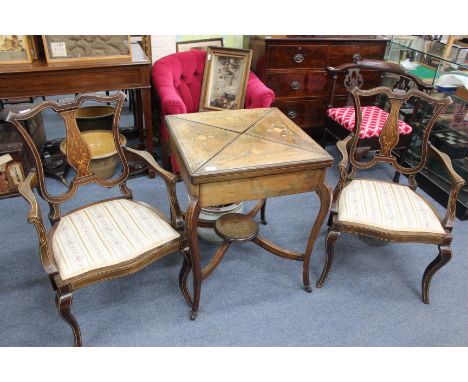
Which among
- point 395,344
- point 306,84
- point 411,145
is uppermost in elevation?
point 306,84

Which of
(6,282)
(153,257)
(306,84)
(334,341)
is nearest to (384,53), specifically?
(306,84)

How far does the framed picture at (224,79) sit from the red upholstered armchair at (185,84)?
0.28 ft

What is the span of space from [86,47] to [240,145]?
1522mm

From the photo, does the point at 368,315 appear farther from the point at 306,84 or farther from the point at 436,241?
the point at 306,84

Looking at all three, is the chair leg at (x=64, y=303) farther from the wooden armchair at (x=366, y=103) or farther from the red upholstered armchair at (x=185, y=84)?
the wooden armchair at (x=366, y=103)

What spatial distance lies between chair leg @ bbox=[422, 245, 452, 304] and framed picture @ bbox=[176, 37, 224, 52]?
2.67 m

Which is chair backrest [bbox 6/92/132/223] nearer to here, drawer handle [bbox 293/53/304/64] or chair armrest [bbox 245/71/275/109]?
chair armrest [bbox 245/71/275/109]

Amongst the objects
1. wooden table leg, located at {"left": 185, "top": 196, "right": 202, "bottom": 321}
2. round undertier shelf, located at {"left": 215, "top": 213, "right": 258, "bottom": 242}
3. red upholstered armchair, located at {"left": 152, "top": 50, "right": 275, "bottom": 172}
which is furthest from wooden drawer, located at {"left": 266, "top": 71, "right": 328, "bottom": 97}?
wooden table leg, located at {"left": 185, "top": 196, "right": 202, "bottom": 321}

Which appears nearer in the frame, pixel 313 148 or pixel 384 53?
pixel 313 148

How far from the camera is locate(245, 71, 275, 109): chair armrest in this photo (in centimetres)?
311

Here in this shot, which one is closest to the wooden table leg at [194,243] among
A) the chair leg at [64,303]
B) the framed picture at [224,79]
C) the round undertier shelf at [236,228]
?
the round undertier shelf at [236,228]

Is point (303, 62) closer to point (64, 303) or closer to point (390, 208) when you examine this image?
point (390, 208)

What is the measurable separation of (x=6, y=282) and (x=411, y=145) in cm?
341

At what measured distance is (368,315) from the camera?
2135mm
